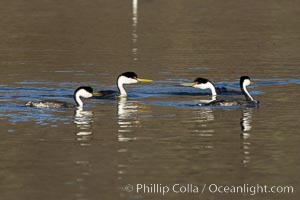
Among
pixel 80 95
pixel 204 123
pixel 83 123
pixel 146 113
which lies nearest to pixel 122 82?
pixel 80 95

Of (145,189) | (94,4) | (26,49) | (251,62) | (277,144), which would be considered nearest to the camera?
(145,189)

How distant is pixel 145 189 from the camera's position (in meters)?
16.9

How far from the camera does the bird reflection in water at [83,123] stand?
21.8 m

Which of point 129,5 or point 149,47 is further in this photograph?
point 129,5

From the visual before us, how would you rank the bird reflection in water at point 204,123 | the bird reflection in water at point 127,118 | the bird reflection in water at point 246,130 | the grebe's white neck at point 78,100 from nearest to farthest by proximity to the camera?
the bird reflection in water at point 246,130
the bird reflection in water at point 204,123
the bird reflection in water at point 127,118
the grebe's white neck at point 78,100

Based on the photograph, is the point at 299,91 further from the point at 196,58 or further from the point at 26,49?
the point at 26,49

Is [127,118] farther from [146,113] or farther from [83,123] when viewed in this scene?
[83,123]

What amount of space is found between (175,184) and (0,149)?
4.20m

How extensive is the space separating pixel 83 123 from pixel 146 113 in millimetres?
1953

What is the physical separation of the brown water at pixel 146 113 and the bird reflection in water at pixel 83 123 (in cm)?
3

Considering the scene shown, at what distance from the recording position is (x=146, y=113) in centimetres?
2494

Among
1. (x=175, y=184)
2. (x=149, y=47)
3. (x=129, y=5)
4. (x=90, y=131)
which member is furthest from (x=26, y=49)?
(x=129, y=5)

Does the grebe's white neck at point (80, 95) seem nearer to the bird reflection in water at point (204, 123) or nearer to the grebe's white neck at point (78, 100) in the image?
the grebe's white neck at point (78, 100)

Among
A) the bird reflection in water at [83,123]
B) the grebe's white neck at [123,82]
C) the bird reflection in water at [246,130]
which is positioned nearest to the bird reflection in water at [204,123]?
the bird reflection in water at [246,130]
